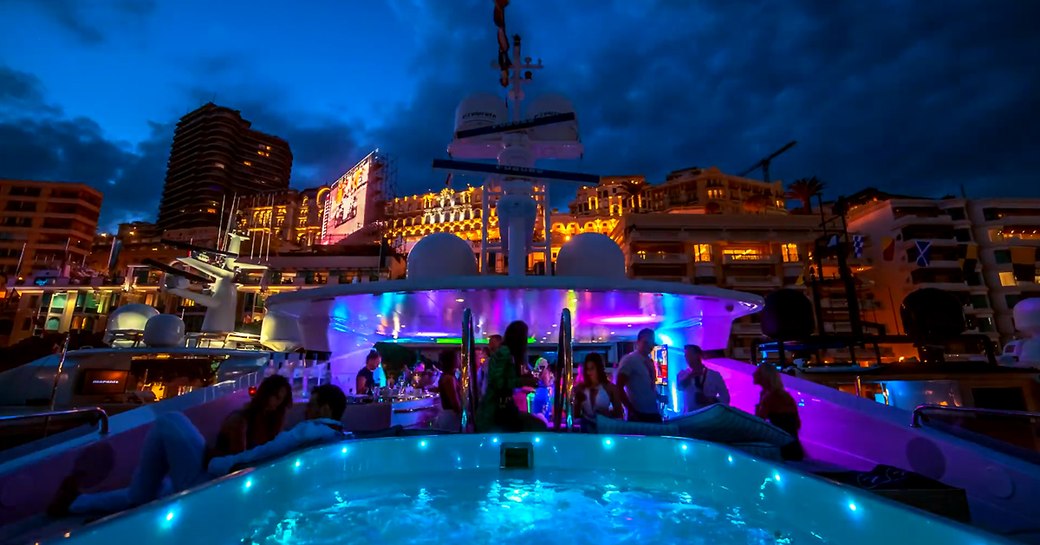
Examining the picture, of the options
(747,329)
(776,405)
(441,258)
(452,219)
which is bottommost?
(776,405)

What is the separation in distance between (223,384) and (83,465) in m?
2.90

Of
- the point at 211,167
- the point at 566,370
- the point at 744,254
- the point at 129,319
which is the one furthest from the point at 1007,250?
the point at 211,167

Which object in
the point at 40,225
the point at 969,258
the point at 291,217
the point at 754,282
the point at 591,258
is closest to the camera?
the point at 591,258

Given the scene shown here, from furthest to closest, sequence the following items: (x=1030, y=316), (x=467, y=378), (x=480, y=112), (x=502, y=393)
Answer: (x=1030, y=316) → (x=480, y=112) → (x=467, y=378) → (x=502, y=393)

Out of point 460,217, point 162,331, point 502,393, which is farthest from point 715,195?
point 502,393

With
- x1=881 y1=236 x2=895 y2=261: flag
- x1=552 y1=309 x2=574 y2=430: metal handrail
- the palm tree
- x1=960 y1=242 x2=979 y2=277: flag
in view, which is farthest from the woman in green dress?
the palm tree

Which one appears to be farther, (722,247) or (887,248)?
(722,247)

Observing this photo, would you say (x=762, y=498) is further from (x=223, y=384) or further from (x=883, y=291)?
(x=883, y=291)

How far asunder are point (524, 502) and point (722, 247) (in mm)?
42990

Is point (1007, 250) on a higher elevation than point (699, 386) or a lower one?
higher

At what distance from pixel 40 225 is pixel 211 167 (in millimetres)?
43826

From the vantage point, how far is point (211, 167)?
99.1 metres

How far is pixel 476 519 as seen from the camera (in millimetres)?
3709

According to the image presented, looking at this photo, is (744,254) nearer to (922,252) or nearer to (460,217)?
(922,252)
